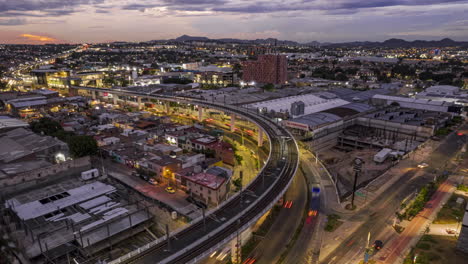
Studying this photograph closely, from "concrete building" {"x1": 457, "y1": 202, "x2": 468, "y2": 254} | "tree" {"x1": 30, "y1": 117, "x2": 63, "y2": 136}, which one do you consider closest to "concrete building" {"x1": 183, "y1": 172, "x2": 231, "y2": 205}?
"concrete building" {"x1": 457, "y1": 202, "x2": 468, "y2": 254}

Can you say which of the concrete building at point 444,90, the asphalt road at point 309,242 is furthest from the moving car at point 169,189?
the concrete building at point 444,90

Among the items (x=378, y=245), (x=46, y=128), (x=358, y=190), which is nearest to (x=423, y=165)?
(x=358, y=190)

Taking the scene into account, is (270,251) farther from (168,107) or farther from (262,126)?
(168,107)

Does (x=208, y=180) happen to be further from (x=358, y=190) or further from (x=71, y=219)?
(x=358, y=190)

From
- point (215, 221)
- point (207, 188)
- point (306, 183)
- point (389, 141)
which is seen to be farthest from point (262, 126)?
point (215, 221)

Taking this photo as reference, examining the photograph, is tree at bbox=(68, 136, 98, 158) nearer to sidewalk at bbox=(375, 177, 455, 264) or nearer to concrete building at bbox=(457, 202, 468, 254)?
sidewalk at bbox=(375, 177, 455, 264)

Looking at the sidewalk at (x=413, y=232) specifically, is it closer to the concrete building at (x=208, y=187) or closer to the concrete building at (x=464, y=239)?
the concrete building at (x=464, y=239)
